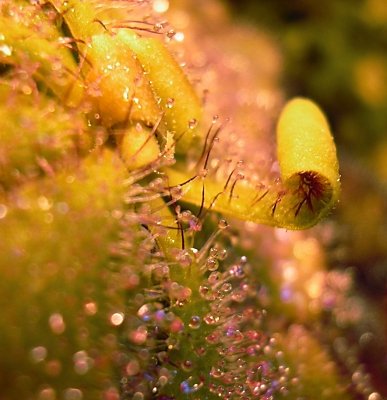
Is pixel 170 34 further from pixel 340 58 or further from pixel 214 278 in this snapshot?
pixel 340 58

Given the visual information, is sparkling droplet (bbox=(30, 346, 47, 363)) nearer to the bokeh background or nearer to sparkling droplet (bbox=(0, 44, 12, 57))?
sparkling droplet (bbox=(0, 44, 12, 57))

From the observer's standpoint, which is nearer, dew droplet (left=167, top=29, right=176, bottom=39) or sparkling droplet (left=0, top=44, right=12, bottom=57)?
sparkling droplet (left=0, top=44, right=12, bottom=57)

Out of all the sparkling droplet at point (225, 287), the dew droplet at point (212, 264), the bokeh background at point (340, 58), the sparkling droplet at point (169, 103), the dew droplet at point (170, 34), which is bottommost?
the sparkling droplet at point (225, 287)

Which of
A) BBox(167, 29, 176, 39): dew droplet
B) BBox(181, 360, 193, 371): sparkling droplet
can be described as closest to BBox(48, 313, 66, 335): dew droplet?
BBox(181, 360, 193, 371): sparkling droplet

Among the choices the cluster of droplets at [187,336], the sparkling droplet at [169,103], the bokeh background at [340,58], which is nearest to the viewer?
the cluster of droplets at [187,336]

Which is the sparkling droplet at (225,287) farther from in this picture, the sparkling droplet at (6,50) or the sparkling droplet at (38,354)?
the sparkling droplet at (6,50)

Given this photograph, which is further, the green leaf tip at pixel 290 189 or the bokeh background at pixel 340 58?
the bokeh background at pixel 340 58

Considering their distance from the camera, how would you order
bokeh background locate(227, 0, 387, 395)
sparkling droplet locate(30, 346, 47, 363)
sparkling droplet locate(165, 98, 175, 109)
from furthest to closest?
1. bokeh background locate(227, 0, 387, 395)
2. sparkling droplet locate(165, 98, 175, 109)
3. sparkling droplet locate(30, 346, 47, 363)

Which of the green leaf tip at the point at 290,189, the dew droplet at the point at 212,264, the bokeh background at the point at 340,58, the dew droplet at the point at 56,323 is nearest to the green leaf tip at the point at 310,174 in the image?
the green leaf tip at the point at 290,189

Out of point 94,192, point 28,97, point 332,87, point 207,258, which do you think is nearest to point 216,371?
point 207,258
